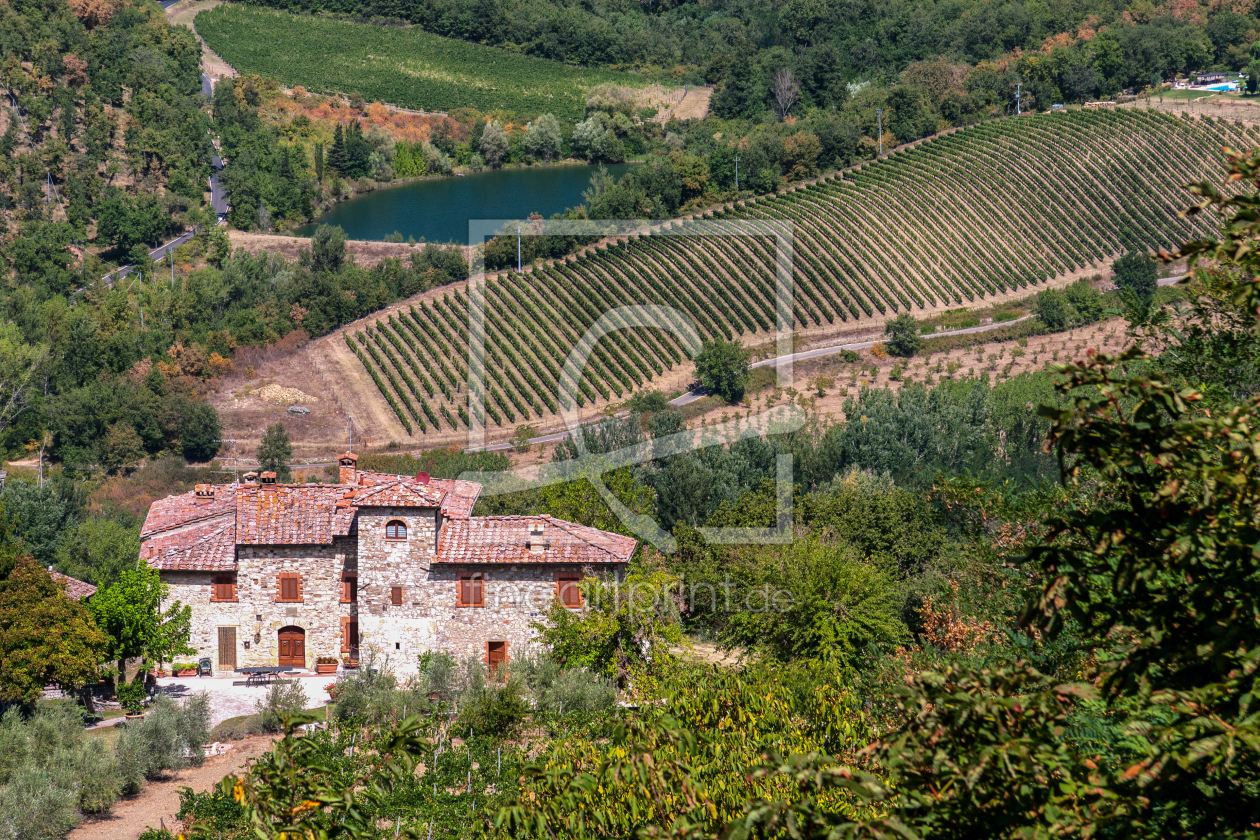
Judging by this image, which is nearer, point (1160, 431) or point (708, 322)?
point (1160, 431)

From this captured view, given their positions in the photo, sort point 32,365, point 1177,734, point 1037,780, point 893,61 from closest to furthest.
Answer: point 1177,734 < point 1037,780 < point 32,365 < point 893,61

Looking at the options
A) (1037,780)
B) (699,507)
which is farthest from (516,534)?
(1037,780)

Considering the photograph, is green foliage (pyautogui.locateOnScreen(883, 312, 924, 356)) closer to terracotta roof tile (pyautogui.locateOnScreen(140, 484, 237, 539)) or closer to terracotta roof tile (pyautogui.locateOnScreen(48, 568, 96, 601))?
terracotta roof tile (pyautogui.locateOnScreen(140, 484, 237, 539))

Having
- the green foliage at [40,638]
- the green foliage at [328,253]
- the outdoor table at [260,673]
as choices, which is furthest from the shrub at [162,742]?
the green foliage at [328,253]

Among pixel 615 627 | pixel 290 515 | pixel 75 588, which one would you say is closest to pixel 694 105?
pixel 290 515

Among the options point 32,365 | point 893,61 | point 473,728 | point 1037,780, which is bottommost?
point 473,728

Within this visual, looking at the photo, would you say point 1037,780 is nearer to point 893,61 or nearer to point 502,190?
point 502,190

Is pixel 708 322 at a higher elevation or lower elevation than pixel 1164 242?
lower

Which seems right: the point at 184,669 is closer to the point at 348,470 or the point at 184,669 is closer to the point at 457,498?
the point at 348,470

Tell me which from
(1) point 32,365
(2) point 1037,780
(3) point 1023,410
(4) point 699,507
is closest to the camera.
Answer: (2) point 1037,780
